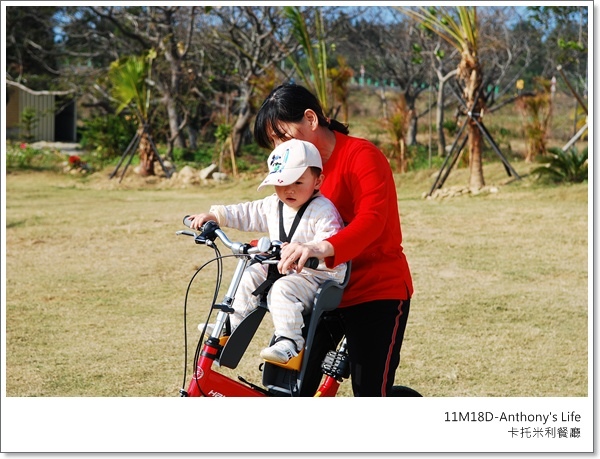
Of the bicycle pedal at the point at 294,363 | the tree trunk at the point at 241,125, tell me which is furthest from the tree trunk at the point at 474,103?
the bicycle pedal at the point at 294,363

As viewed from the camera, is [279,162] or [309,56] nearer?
[279,162]

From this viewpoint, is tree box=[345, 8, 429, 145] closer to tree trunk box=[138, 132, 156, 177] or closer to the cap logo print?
tree trunk box=[138, 132, 156, 177]

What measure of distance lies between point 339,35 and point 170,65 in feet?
15.5

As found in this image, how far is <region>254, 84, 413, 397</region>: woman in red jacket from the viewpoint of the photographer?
2.66 meters

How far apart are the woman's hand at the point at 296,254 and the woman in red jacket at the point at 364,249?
0.91 feet

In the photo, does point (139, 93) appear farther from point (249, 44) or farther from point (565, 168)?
point (565, 168)

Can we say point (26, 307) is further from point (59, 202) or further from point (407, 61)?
point (407, 61)

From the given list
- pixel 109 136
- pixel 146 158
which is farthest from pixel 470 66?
pixel 109 136

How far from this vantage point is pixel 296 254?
7.63ft

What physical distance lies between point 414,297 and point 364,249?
4.42m

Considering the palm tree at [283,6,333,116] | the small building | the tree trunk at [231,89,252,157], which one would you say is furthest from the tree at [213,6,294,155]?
the palm tree at [283,6,333,116]

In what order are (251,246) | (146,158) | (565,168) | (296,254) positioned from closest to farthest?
(296,254)
(251,246)
(565,168)
(146,158)

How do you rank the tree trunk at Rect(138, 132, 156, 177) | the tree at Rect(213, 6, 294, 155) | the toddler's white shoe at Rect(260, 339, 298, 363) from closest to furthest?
the toddler's white shoe at Rect(260, 339, 298, 363)
the tree trunk at Rect(138, 132, 156, 177)
the tree at Rect(213, 6, 294, 155)

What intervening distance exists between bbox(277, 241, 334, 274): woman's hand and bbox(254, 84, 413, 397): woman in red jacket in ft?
0.91
